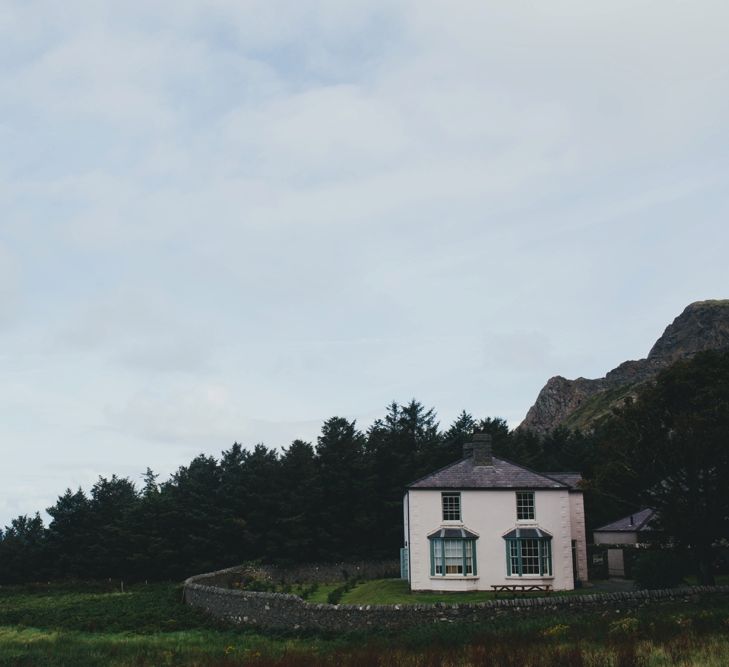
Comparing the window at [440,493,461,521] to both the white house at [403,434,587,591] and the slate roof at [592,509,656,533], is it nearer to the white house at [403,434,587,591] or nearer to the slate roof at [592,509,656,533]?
the white house at [403,434,587,591]

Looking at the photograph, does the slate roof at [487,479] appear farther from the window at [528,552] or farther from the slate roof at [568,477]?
the slate roof at [568,477]

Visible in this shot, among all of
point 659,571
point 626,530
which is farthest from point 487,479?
point 626,530

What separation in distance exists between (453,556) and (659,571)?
11232 millimetres

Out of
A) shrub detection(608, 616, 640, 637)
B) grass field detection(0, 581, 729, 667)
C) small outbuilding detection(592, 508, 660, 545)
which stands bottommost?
grass field detection(0, 581, 729, 667)

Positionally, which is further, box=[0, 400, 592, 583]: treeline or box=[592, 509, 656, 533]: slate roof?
box=[0, 400, 592, 583]: treeline

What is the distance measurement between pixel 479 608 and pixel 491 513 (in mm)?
12568

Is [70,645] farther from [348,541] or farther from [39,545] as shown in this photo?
[39,545]

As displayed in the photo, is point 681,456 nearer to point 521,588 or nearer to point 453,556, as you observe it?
point 521,588

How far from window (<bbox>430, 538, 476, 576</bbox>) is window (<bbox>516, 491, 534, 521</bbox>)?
2.97 metres

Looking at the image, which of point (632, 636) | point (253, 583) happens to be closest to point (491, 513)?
point (253, 583)

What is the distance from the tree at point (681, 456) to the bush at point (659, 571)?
103cm

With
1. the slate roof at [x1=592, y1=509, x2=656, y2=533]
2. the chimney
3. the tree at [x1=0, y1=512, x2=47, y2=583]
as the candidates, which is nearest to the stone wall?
the chimney

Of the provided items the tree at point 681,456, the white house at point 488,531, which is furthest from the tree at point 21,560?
the tree at point 681,456

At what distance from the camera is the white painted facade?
41750 millimetres
